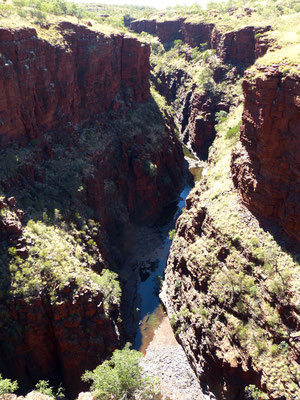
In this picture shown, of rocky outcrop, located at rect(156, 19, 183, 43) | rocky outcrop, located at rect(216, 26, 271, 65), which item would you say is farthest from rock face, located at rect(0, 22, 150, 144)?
rocky outcrop, located at rect(156, 19, 183, 43)

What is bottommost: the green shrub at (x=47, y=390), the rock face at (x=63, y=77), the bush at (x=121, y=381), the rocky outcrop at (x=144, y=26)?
the green shrub at (x=47, y=390)

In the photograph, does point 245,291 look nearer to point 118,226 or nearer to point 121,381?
point 121,381

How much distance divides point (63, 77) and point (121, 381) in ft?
A: 125

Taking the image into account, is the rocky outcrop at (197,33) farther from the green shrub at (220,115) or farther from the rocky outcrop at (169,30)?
the green shrub at (220,115)

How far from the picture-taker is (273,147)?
29.2 metres

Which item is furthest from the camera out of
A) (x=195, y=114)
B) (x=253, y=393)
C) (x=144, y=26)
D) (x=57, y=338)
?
(x=144, y=26)

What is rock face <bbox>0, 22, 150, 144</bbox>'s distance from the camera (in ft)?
121

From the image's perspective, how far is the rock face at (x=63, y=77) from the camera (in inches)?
1448

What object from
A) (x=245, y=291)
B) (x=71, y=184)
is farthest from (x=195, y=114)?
(x=245, y=291)

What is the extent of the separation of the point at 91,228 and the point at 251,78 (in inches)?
945

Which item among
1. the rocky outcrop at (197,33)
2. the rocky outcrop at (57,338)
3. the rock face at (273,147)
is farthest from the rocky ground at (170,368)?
the rocky outcrop at (197,33)

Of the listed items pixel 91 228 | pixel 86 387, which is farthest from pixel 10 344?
pixel 91 228

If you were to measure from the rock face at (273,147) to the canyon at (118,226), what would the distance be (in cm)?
12

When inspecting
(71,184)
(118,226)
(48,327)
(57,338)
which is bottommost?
(57,338)
